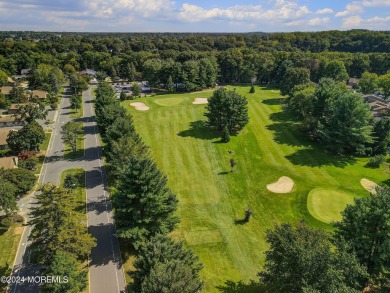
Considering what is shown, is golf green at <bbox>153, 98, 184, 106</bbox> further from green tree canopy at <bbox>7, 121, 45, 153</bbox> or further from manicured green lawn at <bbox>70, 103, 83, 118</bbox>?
green tree canopy at <bbox>7, 121, 45, 153</bbox>

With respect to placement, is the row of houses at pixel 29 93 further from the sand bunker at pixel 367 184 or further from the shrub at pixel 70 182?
the sand bunker at pixel 367 184

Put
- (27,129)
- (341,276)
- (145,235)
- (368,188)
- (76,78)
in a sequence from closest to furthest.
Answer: (341,276)
(145,235)
(368,188)
(27,129)
(76,78)

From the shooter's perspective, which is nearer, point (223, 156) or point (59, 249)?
point (59, 249)

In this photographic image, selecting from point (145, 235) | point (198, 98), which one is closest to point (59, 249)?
point (145, 235)

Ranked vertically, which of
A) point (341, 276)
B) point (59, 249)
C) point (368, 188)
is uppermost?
point (341, 276)

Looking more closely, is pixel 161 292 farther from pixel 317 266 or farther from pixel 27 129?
pixel 27 129

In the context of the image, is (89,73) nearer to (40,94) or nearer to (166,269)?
(40,94)
